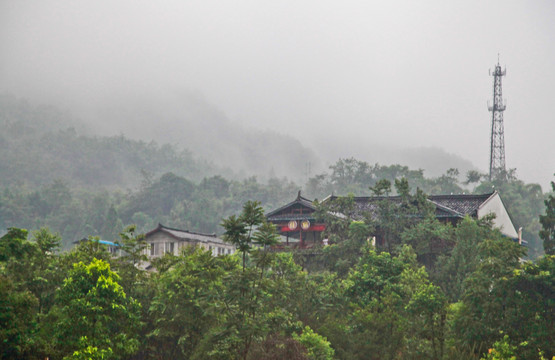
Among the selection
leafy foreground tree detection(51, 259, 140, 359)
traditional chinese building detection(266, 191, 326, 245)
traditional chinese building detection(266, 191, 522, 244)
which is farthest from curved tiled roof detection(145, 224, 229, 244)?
leafy foreground tree detection(51, 259, 140, 359)

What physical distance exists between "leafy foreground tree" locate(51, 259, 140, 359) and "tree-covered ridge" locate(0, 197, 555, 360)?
42mm

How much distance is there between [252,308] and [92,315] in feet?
17.8

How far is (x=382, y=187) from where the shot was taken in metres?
37.9

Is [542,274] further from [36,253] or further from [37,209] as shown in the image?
[37,209]

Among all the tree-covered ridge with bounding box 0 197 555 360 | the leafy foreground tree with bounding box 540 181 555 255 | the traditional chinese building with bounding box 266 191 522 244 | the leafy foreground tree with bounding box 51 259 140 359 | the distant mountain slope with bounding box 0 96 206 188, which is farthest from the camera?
the distant mountain slope with bounding box 0 96 206 188

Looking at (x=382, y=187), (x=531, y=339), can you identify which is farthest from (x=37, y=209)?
(x=531, y=339)

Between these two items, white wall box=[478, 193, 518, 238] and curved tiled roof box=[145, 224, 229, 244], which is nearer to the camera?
white wall box=[478, 193, 518, 238]

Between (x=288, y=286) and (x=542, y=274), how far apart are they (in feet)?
34.5

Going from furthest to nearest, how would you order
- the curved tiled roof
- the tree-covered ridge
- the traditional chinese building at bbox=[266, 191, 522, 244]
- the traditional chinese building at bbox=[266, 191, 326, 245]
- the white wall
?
the curved tiled roof
the white wall
the traditional chinese building at bbox=[266, 191, 326, 245]
the traditional chinese building at bbox=[266, 191, 522, 244]
the tree-covered ridge

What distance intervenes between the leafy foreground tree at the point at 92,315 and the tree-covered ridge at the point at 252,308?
4 centimetres

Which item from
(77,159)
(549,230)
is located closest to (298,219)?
(549,230)

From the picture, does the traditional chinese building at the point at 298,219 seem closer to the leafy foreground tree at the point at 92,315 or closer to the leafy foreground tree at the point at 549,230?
the leafy foreground tree at the point at 549,230

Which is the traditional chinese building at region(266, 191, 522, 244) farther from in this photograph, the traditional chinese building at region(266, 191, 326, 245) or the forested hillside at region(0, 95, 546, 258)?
the forested hillside at region(0, 95, 546, 258)

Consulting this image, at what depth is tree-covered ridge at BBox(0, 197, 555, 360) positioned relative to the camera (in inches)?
866
